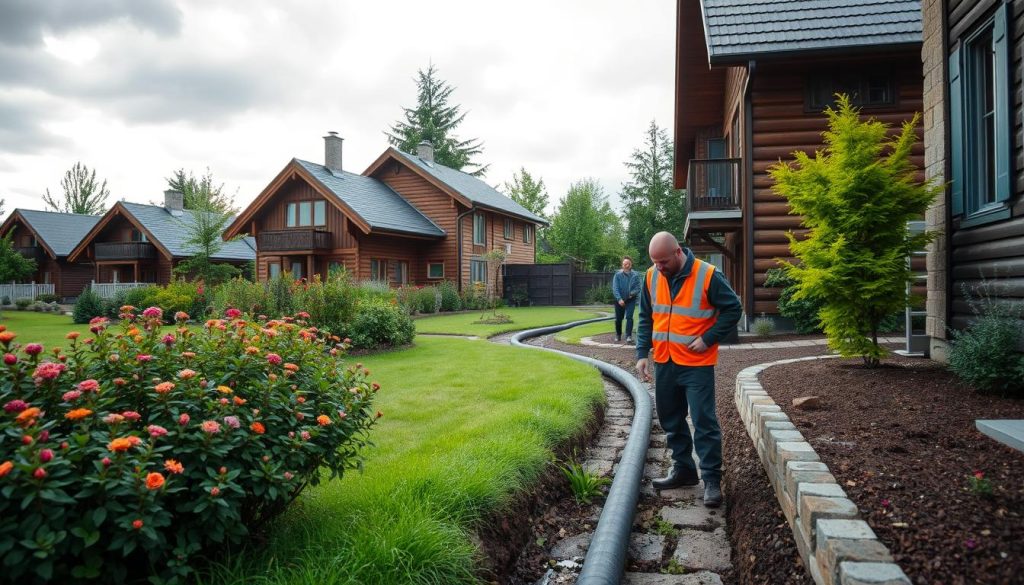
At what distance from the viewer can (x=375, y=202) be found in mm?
26766

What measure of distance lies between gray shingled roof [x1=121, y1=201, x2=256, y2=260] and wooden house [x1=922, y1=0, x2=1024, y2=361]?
3291 centimetres

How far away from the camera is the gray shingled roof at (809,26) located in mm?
11109

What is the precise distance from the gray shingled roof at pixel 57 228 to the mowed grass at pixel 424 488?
41.7 metres

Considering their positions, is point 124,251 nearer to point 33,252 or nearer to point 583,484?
point 33,252

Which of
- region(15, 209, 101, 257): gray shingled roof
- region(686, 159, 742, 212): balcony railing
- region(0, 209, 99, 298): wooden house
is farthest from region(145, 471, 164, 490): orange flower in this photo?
region(15, 209, 101, 257): gray shingled roof

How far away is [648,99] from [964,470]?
5313 centimetres

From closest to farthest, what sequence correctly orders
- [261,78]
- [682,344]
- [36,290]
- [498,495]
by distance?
[498,495], [682,344], [261,78], [36,290]

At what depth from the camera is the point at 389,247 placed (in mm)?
27047

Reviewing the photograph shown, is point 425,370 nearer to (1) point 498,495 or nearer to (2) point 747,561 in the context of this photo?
(1) point 498,495

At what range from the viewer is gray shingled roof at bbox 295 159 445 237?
24.7 meters

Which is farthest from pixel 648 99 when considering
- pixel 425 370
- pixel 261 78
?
pixel 425 370

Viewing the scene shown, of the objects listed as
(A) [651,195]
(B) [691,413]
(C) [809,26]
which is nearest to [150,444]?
(B) [691,413]

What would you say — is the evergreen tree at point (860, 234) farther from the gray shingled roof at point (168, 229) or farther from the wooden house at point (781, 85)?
the gray shingled roof at point (168, 229)

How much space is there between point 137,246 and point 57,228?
397 inches
